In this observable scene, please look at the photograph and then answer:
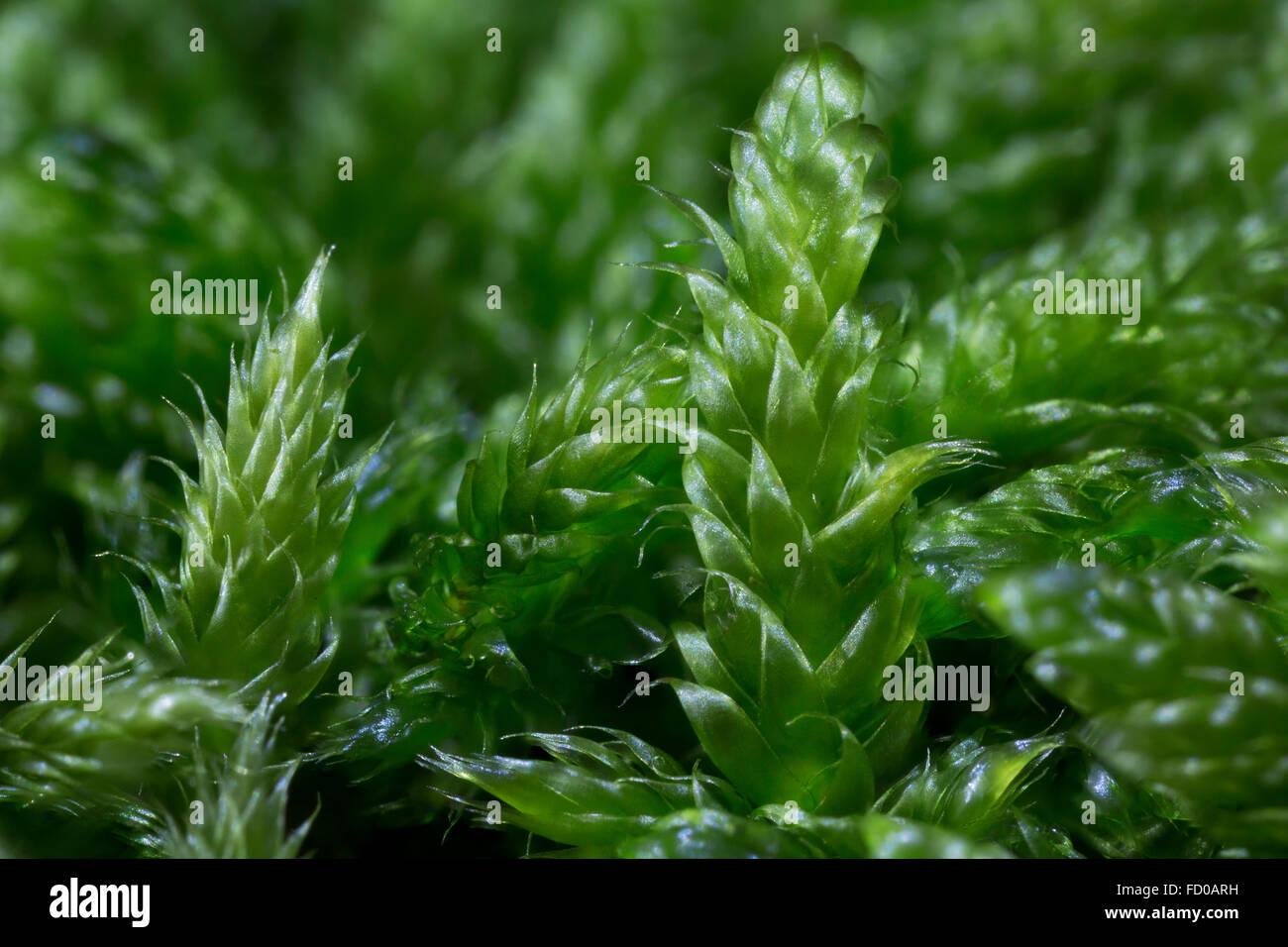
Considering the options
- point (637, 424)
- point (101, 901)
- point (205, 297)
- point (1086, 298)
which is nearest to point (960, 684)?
point (637, 424)

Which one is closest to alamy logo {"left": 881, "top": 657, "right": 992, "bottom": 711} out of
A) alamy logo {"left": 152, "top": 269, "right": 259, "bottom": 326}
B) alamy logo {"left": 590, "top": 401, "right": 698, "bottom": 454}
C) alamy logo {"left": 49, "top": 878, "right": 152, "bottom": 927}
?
alamy logo {"left": 590, "top": 401, "right": 698, "bottom": 454}

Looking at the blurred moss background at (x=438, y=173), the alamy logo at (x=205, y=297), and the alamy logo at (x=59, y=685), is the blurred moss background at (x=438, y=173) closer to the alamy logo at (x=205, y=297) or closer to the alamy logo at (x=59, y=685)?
the alamy logo at (x=205, y=297)

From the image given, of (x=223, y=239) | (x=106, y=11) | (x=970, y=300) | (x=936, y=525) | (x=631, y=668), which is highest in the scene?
(x=106, y=11)

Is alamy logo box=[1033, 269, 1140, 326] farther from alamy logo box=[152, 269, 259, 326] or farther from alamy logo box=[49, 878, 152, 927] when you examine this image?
alamy logo box=[49, 878, 152, 927]

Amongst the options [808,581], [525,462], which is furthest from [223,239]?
[808,581]

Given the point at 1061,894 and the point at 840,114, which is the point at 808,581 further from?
the point at 840,114

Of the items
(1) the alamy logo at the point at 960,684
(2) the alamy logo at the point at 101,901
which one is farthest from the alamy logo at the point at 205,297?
(1) the alamy logo at the point at 960,684
